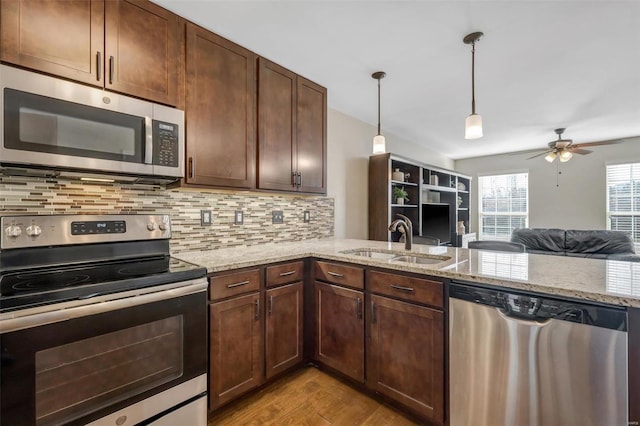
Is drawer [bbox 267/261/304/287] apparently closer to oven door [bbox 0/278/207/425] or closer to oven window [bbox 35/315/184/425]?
oven door [bbox 0/278/207/425]

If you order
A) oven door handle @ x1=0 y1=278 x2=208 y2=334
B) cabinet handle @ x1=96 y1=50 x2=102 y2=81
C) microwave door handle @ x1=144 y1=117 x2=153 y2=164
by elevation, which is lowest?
oven door handle @ x1=0 y1=278 x2=208 y2=334

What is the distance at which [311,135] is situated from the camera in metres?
2.55

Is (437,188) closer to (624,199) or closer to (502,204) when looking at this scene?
(502,204)

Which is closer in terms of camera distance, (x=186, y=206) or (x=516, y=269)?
(x=516, y=269)

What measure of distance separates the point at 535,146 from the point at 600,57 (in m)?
3.77

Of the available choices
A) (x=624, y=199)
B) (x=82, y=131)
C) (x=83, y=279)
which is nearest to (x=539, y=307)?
(x=83, y=279)

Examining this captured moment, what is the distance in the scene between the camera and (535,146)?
549cm

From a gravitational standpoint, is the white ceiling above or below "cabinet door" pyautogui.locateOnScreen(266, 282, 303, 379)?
above

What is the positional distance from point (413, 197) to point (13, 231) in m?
4.09

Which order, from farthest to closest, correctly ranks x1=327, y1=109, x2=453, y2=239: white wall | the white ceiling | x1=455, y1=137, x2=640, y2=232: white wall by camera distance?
x1=455, y1=137, x2=640, y2=232: white wall → x1=327, y1=109, x2=453, y2=239: white wall → the white ceiling

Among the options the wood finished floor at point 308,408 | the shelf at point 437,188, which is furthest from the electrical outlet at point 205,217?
the shelf at point 437,188

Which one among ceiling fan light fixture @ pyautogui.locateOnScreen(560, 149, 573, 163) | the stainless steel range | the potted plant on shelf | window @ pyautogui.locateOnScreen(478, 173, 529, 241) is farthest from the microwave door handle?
window @ pyautogui.locateOnScreen(478, 173, 529, 241)

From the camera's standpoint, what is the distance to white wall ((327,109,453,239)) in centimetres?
341

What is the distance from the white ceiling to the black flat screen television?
195 cm
